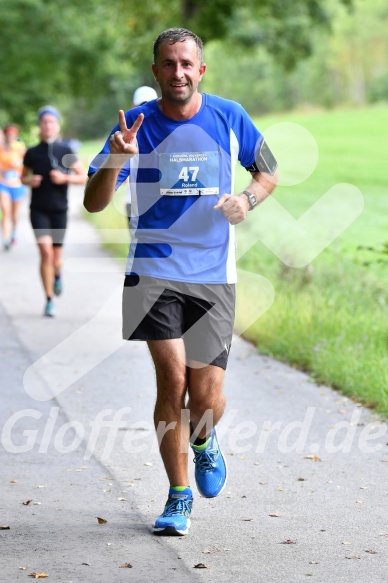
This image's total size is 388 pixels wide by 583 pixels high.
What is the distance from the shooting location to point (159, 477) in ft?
20.7

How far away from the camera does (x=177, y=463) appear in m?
5.29

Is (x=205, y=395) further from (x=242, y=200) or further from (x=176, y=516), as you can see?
(x=242, y=200)

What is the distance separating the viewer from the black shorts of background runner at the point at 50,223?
12539 mm

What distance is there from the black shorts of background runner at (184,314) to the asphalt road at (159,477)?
0.82 m

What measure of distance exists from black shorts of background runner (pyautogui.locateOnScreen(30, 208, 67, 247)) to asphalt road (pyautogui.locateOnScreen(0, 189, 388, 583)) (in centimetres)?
198

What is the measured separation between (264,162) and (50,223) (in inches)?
296

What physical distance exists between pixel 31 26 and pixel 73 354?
3705 centimetres

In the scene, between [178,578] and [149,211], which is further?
[149,211]

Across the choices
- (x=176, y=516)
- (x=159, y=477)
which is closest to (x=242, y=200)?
(x=176, y=516)

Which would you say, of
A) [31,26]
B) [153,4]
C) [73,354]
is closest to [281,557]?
[73,354]

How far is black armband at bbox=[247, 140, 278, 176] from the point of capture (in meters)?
5.34

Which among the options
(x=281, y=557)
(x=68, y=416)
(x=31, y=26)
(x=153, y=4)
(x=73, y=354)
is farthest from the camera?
(x=31, y=26)

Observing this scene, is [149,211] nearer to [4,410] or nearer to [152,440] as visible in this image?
[152,440]

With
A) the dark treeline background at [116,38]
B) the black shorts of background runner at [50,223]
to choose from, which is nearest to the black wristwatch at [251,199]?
the black shorts of background runner at [50,223]
